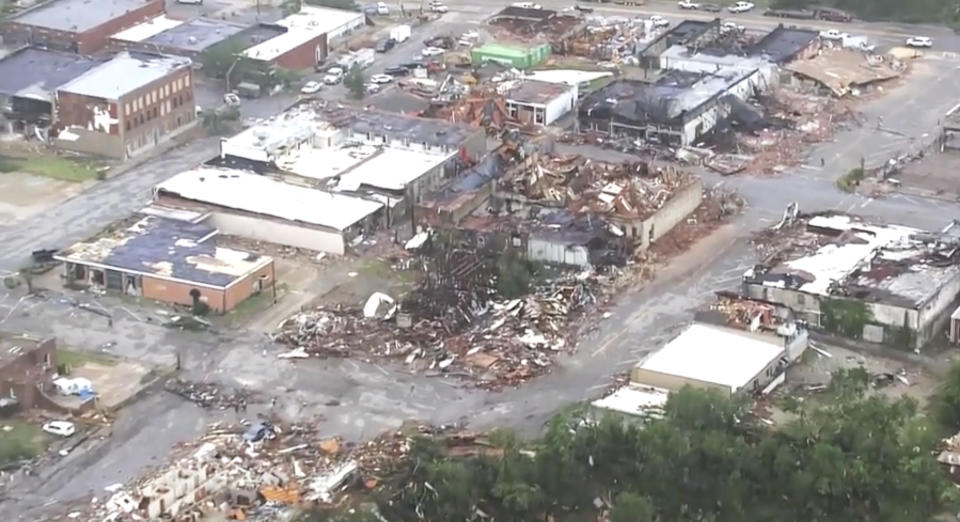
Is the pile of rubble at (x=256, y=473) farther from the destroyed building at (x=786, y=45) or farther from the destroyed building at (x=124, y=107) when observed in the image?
the destroyed building at (x=786, y=45)

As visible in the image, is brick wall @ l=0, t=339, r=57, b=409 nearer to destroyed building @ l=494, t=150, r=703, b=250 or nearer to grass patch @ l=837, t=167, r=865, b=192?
destroyed building @ l=494, t=150, r=703, b=250

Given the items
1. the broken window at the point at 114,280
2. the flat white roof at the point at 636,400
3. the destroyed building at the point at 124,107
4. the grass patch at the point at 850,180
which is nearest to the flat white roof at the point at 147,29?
the destroyed building at the point at 124,107

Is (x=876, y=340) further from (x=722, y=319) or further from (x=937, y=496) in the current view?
(x=937, y=496)

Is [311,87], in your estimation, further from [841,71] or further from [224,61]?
[841,71]

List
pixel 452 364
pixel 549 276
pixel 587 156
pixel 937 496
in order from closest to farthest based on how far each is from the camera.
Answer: pixel 937 496, pixel 452 364, pixel 549 276, pixel 587 156

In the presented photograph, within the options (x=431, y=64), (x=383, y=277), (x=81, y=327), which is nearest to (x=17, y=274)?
(x=81, y=327)

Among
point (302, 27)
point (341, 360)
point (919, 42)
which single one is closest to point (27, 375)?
point (341, 360)
